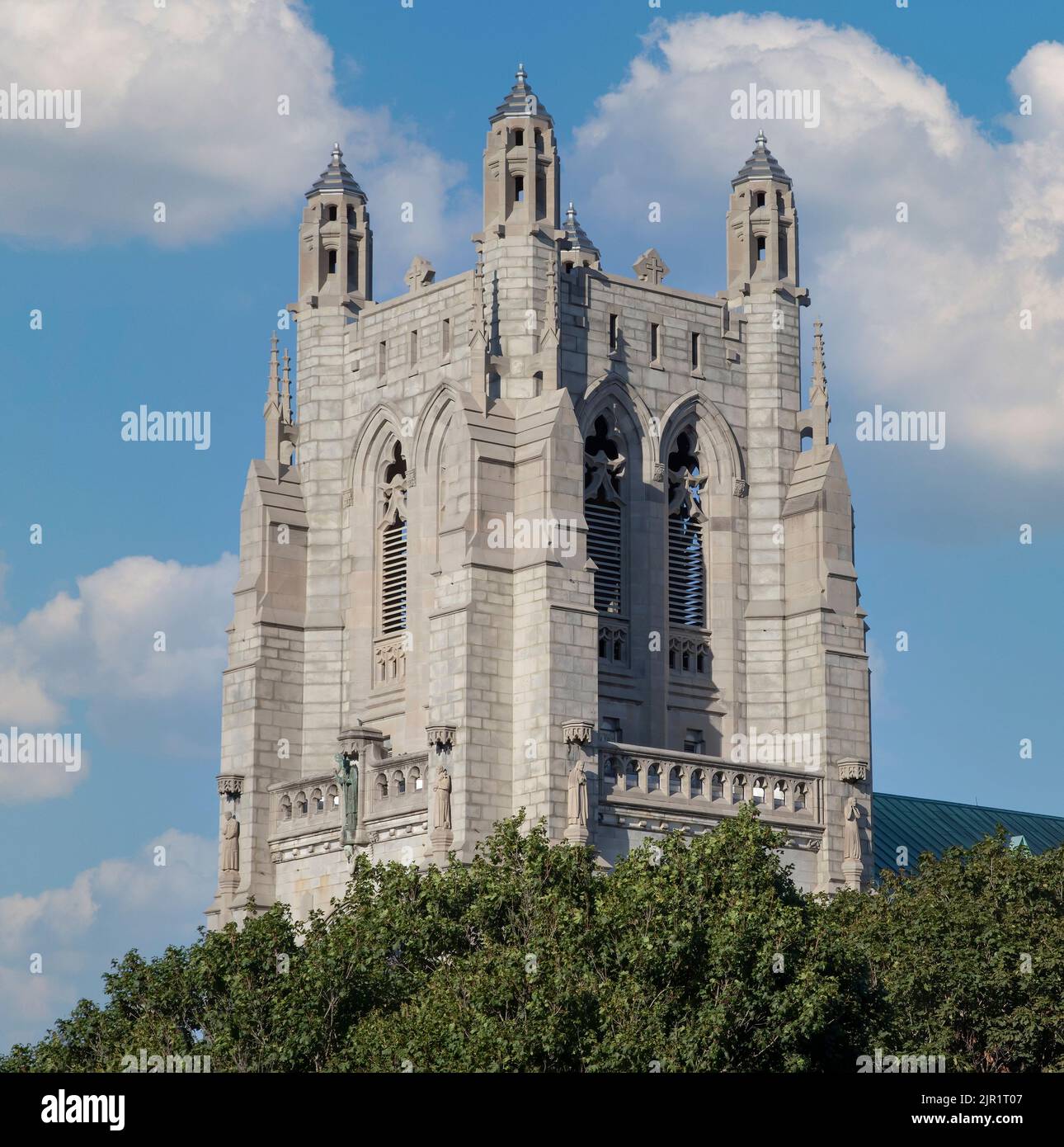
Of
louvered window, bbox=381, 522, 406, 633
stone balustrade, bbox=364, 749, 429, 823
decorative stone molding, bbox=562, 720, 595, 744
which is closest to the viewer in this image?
decorative stone molding, bbox=562, 720, 595, 744

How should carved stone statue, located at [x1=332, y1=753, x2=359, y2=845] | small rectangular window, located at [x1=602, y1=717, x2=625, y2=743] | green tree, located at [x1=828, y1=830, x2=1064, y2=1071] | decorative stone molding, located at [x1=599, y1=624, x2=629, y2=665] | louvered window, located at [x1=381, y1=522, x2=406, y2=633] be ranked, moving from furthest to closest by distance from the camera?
1. louvered window, located at [x1=381, y1=522, x2=406, y2=633]
2. decorative stone molding, located at [x1=599, y1=624, x2=629, y2=665]
3. small rectangular window, located at [x1=602, y1=717, x2=625, y2=743]
4. carved stone statue, located at [x1=332, y1=753, x2=359, y2=845]
5. green tree, located at [x1=828, y1=830, x2=1064, y2=1071]

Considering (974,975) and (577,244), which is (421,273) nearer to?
(577,244)

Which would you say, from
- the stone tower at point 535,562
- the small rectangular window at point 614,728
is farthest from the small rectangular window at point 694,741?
the small rectangular window at point 614,728

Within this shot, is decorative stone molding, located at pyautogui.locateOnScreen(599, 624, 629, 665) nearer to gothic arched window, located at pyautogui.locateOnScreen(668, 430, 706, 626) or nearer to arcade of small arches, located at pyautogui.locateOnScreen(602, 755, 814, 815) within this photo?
gothic arched window, located at pyautogui.locateOnScreen(668, 430, 706, 626)

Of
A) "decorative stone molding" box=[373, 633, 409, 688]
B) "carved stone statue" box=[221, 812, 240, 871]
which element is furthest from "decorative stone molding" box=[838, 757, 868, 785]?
"carved stone statue" box=[221, 812, 240, 871]

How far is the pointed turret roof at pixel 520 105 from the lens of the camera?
63.8 m

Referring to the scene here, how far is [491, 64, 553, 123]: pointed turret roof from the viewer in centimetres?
6384

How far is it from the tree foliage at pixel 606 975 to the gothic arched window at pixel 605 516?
932cm

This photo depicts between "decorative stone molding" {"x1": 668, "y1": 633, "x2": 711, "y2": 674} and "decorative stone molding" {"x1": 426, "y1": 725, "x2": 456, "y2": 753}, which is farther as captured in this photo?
"decorative stone molding" {"x1": 668, "y1": 633, "x2": 711, "y2": 674}

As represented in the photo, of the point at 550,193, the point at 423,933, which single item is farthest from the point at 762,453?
the point at 423,933

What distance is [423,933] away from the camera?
51844 millimetres

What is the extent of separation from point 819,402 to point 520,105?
10.7 m

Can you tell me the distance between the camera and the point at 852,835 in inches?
2489

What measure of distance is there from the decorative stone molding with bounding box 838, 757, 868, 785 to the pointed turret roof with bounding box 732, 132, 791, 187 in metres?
15.5
